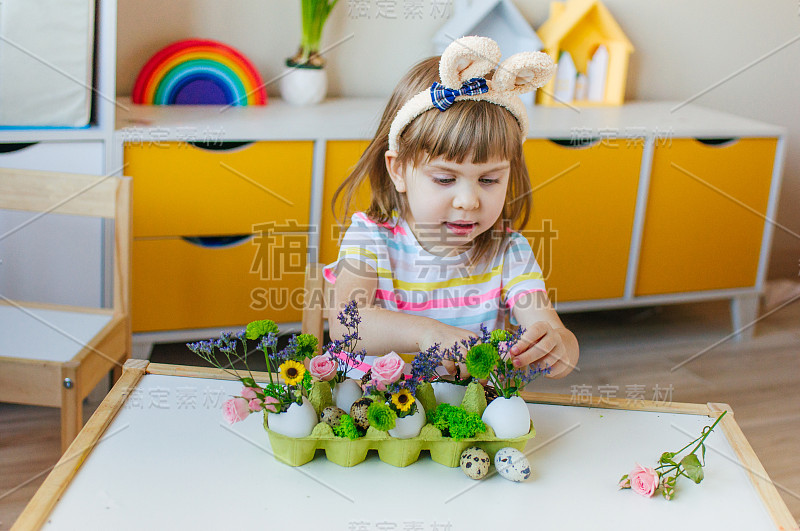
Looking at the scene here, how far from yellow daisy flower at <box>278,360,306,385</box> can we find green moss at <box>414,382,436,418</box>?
129 mm

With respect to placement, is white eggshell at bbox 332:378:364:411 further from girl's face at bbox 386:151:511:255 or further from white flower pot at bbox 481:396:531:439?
girl's face at bbox 386:151:511:255

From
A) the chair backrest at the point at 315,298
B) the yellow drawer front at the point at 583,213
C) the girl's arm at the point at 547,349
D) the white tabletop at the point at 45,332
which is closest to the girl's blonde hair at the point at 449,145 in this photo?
the chair backrest at the point at 315,298

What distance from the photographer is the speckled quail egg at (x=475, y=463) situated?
846 millimetres

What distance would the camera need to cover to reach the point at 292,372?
2.77ft

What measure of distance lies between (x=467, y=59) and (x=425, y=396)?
16.9 inches

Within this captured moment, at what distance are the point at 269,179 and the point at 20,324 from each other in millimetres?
644

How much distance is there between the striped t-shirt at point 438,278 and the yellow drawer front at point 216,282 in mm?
761

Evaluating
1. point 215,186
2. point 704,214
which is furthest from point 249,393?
point 704,214

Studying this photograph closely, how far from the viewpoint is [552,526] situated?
0.79 metres

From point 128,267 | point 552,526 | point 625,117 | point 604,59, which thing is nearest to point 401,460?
point 552,526

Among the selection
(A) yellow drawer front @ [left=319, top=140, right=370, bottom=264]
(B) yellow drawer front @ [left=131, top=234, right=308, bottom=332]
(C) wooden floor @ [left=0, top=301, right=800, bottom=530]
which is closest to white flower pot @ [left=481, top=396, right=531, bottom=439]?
(C) wooden floor @ [left=0, top=301, right=800, bottom=530]

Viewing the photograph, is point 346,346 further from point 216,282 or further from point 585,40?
point 585,40

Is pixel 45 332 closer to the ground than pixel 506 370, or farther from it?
closer to the ground

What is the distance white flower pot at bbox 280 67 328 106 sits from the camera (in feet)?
7.28
